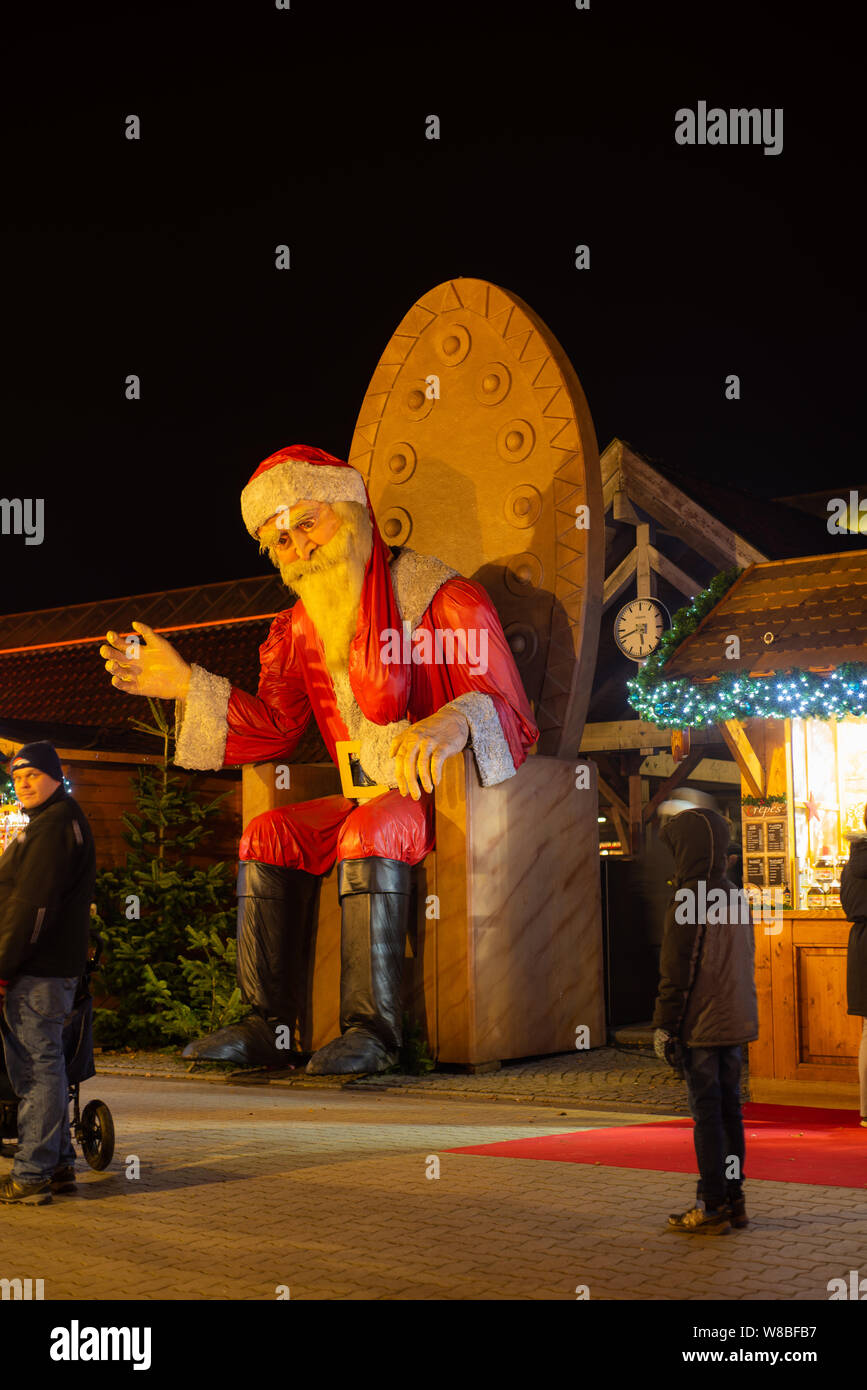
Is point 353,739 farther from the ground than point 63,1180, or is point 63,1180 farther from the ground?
point 353,739

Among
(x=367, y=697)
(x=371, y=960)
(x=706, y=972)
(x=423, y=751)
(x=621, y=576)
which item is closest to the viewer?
(x=706, y=972)

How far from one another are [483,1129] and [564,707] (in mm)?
3896

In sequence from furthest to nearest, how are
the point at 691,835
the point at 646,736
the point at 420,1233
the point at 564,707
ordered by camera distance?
1. the point at 646,736
2. the point at 564,707
3. the point at 691,835
4. the point at 420,1233

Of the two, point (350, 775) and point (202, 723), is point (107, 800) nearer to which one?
point (202, 723)

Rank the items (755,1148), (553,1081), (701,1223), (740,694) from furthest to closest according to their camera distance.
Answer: (553,1081) < (740,694) < (755,1148) < (701,1223)

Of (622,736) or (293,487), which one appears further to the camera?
(622,736)

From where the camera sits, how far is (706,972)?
5570 millimetres

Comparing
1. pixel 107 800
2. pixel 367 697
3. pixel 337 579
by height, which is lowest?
pixel 107 800

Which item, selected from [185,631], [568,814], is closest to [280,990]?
[568,814]

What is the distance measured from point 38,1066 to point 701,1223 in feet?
8.34

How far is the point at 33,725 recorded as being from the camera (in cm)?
1451

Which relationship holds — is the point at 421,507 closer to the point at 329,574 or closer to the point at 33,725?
the point at 329,574

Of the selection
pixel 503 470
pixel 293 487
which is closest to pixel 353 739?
pixel 293 487

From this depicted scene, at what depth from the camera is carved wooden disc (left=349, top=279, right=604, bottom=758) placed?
11.1 m
